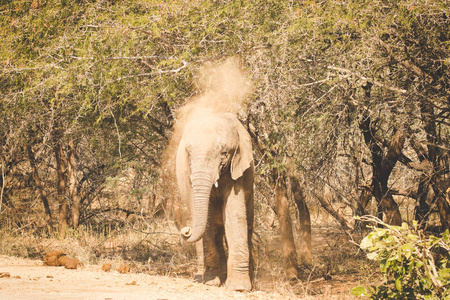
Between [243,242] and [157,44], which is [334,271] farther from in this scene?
[157,44]

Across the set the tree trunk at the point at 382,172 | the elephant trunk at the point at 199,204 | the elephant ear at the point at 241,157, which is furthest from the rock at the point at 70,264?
the tree trunk at the point at 382,172

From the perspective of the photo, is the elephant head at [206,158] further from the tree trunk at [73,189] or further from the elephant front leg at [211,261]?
the tree trunk at [73,189]

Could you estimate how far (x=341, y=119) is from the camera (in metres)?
8.74

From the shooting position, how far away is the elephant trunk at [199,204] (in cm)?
659

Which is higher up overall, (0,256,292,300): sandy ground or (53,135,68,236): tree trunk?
(53,135,68,236): tree trunk

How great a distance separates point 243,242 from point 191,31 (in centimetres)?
320

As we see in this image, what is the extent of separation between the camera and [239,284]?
269 inches

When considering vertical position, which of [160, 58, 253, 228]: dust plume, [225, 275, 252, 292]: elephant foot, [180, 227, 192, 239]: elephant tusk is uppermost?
[160, 58, 253, 228]: dust plume

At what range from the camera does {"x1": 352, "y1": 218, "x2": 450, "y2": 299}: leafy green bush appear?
15.1 feet

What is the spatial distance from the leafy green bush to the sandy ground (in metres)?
1.83

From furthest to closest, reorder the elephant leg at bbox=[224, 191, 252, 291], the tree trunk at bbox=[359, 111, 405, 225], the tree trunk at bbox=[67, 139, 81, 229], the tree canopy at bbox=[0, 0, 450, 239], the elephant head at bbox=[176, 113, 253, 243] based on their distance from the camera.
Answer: the tree trunk at bbox=[67, 139, 81, 229], the tree trunk at bbox=[359, 111, 405, 225], the tree canopy at bbox=[0, 0, 450, 239], the elephant leg at bbox=[224, 191, 252, 291], the elephant head at bbox=[176, 113, 253, 243]

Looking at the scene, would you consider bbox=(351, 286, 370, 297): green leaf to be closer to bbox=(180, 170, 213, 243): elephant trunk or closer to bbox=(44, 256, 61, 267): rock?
bbox=(180, 170, 213, 243): elephant trunk

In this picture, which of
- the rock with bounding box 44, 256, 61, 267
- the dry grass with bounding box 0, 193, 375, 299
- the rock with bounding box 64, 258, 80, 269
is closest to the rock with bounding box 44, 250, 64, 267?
the rock with bounding box 44, 256, 61, 267

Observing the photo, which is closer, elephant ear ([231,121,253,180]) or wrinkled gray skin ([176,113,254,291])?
wrinkled gray skin ([176,113,254,291])
